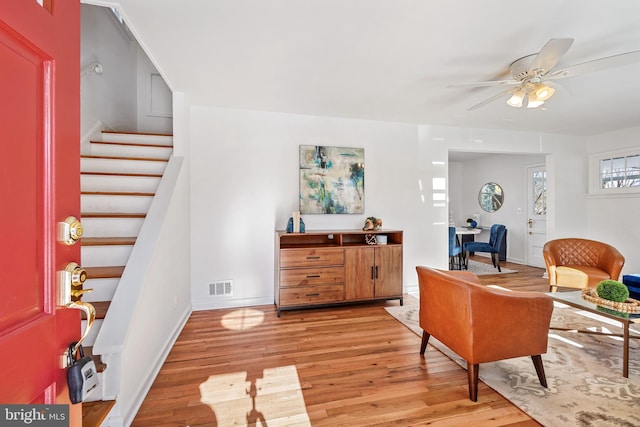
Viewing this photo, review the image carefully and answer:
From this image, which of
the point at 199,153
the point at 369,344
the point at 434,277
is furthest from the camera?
the point at 199,153

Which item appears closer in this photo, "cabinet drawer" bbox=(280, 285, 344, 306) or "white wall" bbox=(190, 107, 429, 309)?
"cabinet drawer" bbox=(280, 285, 344, 306)

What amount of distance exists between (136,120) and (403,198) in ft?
13.6

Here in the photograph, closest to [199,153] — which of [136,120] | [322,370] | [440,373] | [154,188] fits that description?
[154,188]

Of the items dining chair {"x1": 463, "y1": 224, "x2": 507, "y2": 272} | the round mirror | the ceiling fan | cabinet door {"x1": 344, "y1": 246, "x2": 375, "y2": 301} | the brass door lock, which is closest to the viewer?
the brass door lock

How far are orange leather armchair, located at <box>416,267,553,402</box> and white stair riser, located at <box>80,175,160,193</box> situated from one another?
9.50ft

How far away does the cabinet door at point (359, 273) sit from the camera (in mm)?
3555

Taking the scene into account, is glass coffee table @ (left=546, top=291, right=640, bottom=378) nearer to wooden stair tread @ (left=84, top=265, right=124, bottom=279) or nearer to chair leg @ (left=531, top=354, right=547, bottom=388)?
chair leg @ (left=531, top=354, right=547, bottom=388)

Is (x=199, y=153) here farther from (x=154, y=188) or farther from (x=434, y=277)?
(x=434, y=277)

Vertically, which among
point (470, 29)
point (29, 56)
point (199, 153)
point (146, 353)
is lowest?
point (146, 353)

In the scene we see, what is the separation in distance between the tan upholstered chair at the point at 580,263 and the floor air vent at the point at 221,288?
4092 millimetres

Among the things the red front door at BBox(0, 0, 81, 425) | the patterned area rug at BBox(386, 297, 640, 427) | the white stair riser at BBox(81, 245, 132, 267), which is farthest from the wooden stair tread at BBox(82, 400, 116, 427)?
the patterned area rug at BBox(386, 297, 640, 427)

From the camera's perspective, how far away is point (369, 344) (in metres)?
2.71

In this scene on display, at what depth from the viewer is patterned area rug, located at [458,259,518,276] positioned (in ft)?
18.1

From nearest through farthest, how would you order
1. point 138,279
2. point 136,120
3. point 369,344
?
point 138,279, point 369,344, point 136,120
